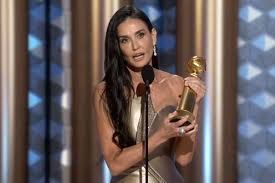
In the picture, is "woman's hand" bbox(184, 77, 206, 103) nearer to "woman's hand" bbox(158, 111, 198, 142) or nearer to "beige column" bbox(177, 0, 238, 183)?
"woman's hand" bbox(158, 111, 198, 142)

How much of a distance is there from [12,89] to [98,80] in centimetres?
22

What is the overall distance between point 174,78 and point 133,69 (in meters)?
0.08

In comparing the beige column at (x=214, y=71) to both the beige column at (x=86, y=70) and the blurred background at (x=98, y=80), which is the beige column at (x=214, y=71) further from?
the beige column at (x=86, y=70)

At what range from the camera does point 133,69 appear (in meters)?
1.08

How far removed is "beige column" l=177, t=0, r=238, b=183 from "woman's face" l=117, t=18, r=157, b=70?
471 millimetres

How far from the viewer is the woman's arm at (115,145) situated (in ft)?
3.17

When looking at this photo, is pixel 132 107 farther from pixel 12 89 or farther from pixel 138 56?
pixel 12 89

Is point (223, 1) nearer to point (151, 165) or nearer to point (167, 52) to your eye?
point (167, 52)

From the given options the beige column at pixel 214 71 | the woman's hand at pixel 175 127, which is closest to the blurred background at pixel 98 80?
the beige column at pixel 214 71

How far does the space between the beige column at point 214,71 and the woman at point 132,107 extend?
0.42 metres

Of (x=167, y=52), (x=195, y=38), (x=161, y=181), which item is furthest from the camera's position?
(x=167, y=52)

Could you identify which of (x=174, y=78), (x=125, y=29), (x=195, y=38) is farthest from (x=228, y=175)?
(x=125, y=29)

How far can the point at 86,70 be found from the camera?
1534 mm

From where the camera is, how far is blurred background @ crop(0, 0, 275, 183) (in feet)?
5.00
